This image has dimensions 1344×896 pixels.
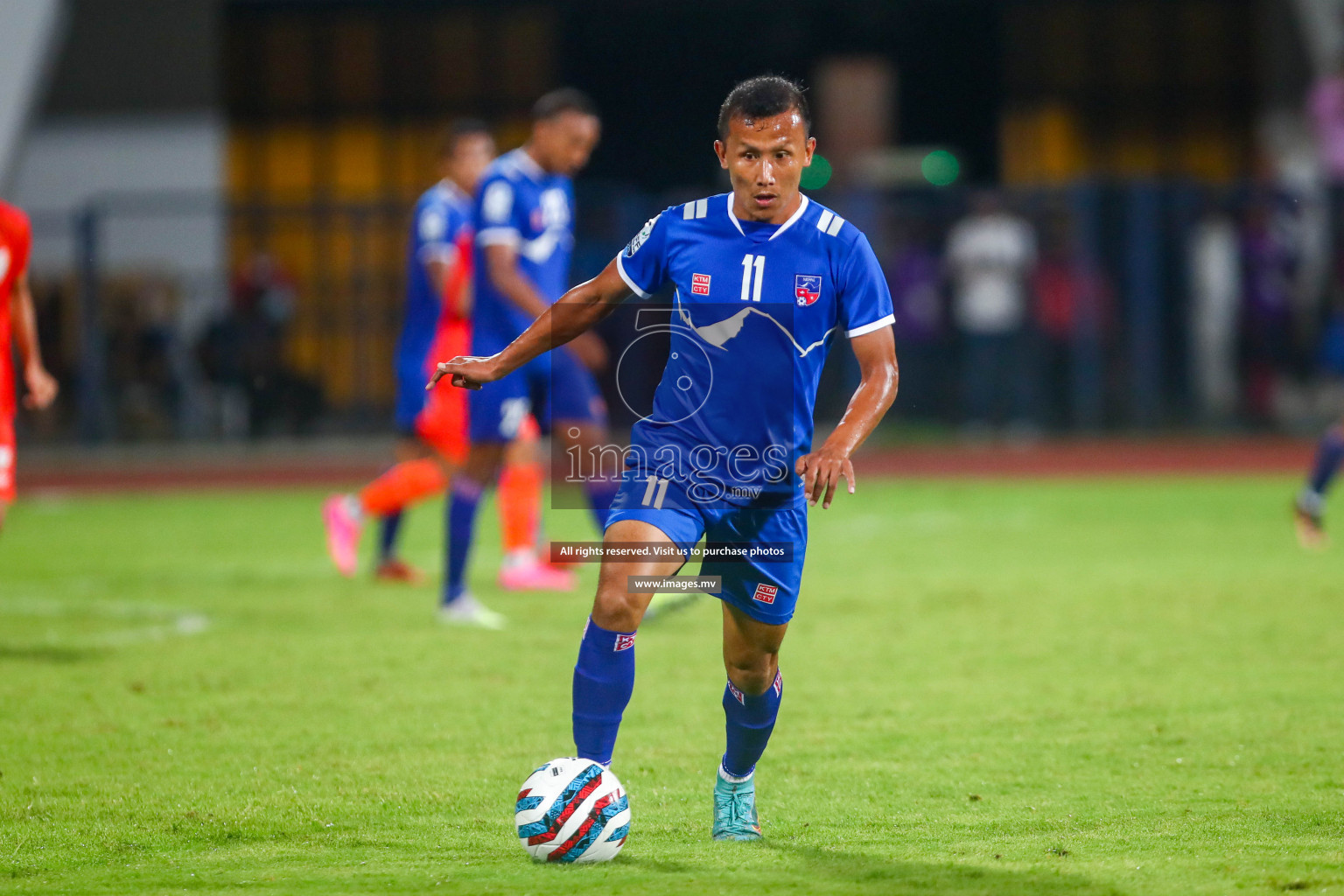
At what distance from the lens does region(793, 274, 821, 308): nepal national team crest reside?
4.45 metres

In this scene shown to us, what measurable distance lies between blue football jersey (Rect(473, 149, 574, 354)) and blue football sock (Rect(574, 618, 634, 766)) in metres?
4.11

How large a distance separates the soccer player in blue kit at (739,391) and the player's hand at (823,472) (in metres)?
0.27

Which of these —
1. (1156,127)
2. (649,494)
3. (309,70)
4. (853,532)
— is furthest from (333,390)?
(649,494)

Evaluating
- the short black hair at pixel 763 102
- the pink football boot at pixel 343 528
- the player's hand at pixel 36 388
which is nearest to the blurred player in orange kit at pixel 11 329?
the player's hand at pixel 36 388

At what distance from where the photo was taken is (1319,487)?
10.5 m

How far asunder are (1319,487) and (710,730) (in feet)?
20.2

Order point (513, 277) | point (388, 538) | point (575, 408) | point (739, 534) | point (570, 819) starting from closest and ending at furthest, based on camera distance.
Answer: point (570, 819)
point (739, 534)
point (513, 277)
point (575, 408)
point (388, 538)

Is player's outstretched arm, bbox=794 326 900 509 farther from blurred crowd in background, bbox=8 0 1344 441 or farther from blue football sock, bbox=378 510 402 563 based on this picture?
blurred crowd in background, bbox=8 0 1344 441

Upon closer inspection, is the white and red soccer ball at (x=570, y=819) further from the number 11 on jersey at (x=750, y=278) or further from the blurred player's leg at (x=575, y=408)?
the blurred player's leg at (x=575, y=408)

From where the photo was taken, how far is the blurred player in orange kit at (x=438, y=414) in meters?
9.36

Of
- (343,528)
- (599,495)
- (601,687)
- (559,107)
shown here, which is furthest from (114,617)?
(601,687)

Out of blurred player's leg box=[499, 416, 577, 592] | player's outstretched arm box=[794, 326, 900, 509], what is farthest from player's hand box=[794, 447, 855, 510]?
blurred player's leg box=[499, 416, 577, 592]

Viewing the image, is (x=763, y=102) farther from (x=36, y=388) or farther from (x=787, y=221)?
(x=36, y=388)

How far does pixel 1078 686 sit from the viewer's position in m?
6.49
